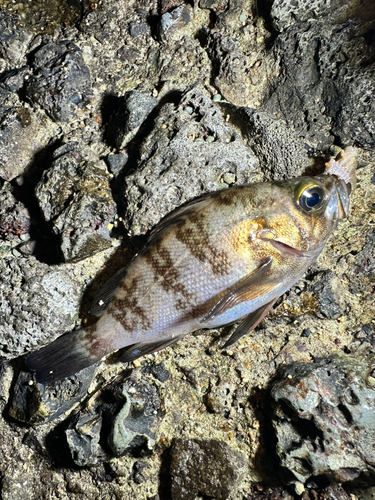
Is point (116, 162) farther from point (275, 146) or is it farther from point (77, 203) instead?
point (275, 146)

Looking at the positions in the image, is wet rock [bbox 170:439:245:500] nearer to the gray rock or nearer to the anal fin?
the anal fin

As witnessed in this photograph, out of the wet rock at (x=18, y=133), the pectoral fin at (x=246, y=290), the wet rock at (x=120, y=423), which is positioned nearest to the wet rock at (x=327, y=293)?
the pectoral fin at (x=246, y=290)

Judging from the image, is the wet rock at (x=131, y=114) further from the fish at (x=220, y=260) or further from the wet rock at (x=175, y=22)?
the fish at (x=220, y=260)

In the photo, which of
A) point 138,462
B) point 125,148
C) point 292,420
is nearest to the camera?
point 292,420

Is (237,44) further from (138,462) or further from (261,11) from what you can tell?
(138,462)

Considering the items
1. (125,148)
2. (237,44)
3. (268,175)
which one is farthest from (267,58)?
(125,148)

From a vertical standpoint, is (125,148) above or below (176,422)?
above

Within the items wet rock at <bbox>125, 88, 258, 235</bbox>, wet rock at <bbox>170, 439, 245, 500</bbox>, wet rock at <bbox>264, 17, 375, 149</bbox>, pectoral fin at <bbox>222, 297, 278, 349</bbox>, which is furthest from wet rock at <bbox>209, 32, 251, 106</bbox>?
wet rock at <bbox>170, 439, 245, 500</bbox>
